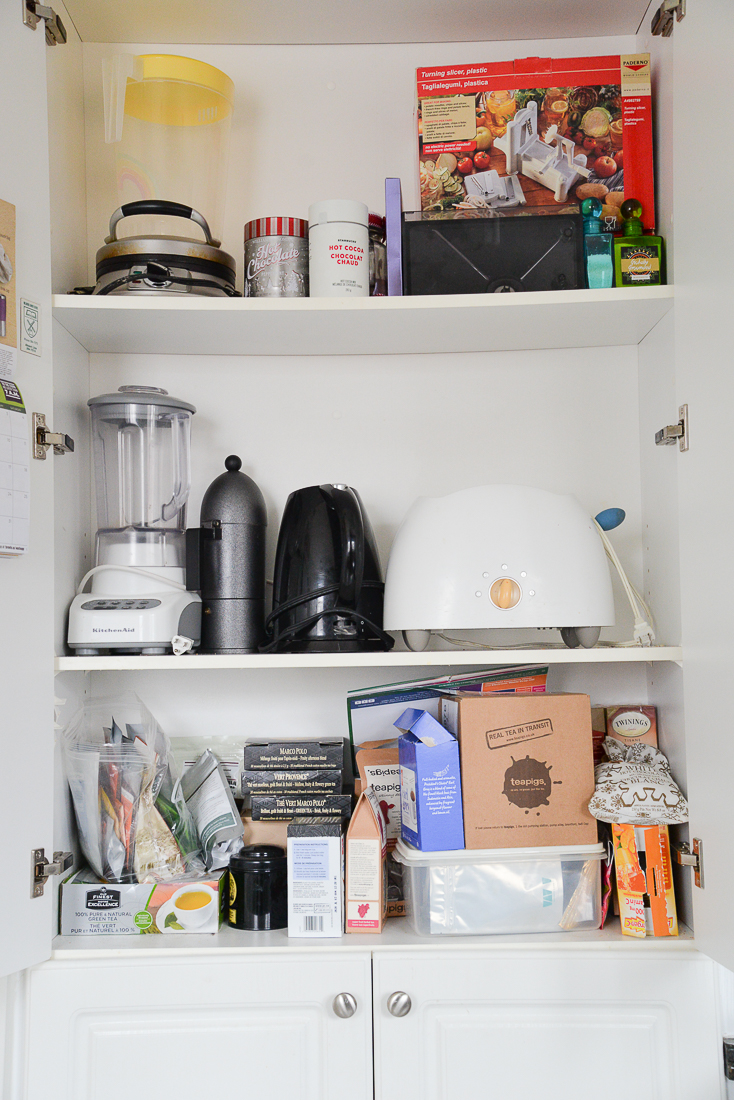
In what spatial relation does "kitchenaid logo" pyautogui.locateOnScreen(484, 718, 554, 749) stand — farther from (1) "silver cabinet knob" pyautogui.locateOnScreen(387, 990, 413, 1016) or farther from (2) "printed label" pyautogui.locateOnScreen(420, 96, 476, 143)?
(2) "printed label" pyautogui.locateOnScreen(420, 96, 476, 143)

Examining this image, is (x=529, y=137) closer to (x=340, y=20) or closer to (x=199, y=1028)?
(x=340, y=20)

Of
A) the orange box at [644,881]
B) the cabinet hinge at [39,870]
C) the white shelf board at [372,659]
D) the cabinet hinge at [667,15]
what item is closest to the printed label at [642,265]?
the cabinet hinge at [667,15]

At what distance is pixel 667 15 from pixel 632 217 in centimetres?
26

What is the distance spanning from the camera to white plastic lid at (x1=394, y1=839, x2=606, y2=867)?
109 centimetres

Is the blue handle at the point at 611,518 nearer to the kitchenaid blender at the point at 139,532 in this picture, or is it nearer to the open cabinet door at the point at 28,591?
the kitchenaid blender at the point at 139,532

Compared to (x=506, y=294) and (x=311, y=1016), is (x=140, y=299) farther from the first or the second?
(x=311, y=1016)

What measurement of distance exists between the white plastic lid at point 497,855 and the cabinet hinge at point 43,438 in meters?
0.73

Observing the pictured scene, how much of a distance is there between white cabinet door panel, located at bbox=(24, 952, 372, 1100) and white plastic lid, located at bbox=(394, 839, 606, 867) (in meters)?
0.14

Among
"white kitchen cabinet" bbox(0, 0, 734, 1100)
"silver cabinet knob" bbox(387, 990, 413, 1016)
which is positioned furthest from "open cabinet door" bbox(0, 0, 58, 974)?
"silver cabinet knob" bbox(387, 990, 413, 1016)

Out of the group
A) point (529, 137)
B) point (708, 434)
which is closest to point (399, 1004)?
point (708, 434)

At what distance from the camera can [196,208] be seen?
50.7 inches

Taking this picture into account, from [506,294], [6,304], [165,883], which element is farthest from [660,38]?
Answer: [165,883]

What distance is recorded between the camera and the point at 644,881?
1.09m

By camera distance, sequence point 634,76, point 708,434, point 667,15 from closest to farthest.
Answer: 1. point 708,434
2. point 667,15
3. point 634,76
